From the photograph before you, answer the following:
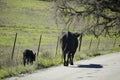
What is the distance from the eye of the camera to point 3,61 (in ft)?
58.4

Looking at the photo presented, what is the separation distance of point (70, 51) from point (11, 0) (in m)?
90.7

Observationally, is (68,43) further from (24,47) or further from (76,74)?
(24,47)

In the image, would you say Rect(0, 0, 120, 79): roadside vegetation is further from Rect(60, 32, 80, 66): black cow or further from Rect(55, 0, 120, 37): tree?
Rect(55, 0, 120, 37): tree

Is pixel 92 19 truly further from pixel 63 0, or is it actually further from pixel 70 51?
pixel 70 51

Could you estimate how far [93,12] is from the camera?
28.4 m

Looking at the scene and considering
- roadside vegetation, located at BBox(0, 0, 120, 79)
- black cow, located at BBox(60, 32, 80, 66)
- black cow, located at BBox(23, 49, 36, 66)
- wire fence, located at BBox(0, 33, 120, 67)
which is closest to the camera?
black cow, located at BBox(60, 32, 80, 66)

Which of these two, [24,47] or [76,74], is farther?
[24,47]

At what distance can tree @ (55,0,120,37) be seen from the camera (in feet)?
89.8

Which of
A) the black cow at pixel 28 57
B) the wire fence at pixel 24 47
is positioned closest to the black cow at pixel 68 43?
the black cow at pixel 28 57

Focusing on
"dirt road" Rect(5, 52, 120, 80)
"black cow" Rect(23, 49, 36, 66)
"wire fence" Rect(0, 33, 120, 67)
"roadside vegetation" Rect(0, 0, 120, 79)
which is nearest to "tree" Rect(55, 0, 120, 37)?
"roadside vegetation" Rect(0, 0, 120, 79)

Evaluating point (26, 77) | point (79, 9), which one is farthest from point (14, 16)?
point (26, 77)

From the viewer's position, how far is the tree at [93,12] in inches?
1078

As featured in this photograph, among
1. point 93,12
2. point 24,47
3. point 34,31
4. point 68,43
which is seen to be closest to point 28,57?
point 68,43

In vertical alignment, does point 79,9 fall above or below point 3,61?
above
